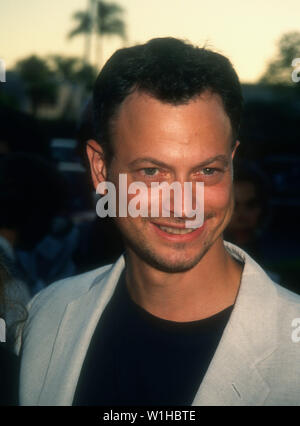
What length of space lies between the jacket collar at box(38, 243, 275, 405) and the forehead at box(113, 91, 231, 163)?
587 mm

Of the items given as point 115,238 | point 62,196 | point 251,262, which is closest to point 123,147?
point 251,262

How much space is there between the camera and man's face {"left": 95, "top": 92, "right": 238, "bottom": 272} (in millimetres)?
2064

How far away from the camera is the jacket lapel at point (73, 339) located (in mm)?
2197

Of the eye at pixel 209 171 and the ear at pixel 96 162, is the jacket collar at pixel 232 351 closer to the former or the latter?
the eye at pixel 209 171

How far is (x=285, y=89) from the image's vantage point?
96.2ft

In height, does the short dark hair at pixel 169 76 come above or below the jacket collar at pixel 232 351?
above

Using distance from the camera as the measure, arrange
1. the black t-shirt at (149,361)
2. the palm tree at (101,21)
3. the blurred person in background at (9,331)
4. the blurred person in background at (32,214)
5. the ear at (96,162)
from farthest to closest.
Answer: the palm tree at (101,21)
the blurred person in background at (32,214)
the ear at (96,162)
the blurred person in background at (9,331)
the black t-shirt at (149,361)

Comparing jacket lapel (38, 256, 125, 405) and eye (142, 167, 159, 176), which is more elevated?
eye (142, 167, 159, 176)

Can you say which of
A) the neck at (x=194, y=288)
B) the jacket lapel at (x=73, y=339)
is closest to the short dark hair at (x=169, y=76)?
the neck at (x=194, y=288)

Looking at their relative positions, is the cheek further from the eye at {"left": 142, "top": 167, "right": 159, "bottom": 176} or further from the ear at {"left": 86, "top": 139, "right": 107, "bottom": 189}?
the ear at {"left": 86, "top": 139, "right": 107, "bottom": 189}

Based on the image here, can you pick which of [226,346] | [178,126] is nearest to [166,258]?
[226,346]

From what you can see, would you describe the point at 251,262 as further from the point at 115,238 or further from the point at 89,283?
the point at 115,238

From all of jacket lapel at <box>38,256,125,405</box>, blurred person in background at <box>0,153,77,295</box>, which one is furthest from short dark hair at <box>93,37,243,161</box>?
blurred person in background at <box>0,153,77,295</box>
